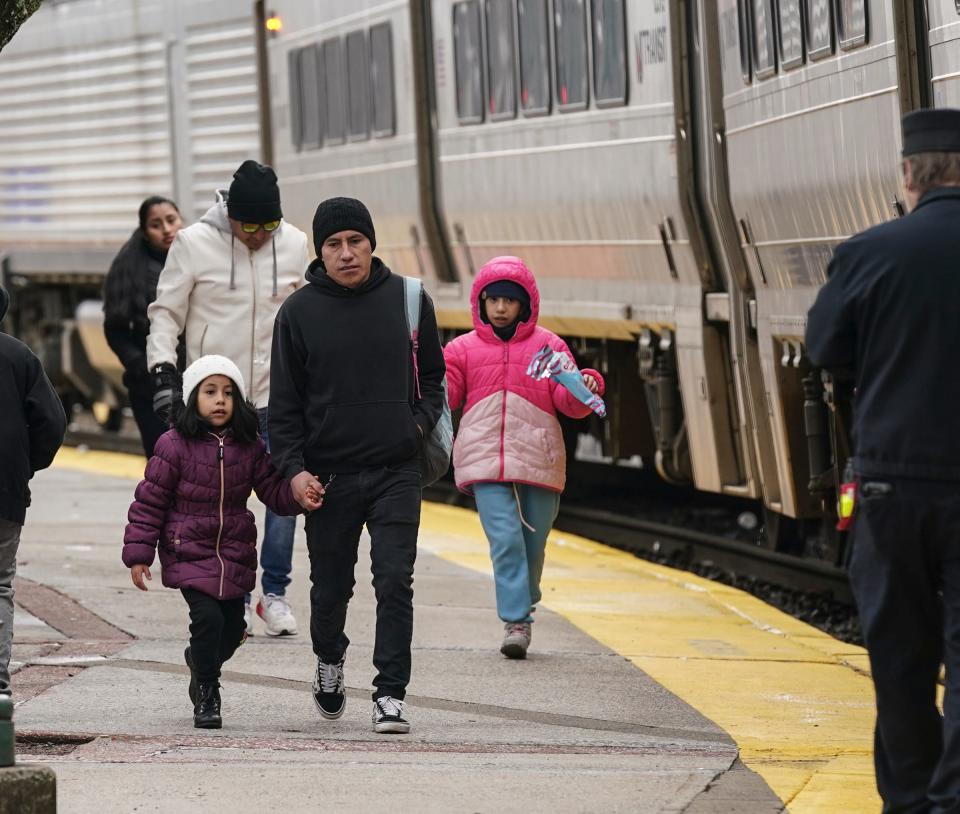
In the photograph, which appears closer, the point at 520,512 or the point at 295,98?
the point at 520,512

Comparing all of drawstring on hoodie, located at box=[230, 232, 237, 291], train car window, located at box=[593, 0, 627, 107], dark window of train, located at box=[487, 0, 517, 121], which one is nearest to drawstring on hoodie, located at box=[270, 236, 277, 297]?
drawstring on hoodie, located at box=[230, 232, 237, 291]

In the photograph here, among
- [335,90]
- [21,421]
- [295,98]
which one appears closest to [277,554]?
[21,421]

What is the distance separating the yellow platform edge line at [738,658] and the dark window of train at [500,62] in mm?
2693

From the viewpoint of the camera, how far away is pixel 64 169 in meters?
23.0

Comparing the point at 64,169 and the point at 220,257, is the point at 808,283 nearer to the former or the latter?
the point at 220,257

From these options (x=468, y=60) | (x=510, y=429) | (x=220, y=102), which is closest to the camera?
(x=510, y=429)

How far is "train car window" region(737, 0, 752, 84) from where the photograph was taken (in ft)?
36.5

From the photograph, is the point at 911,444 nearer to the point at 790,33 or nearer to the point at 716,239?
the point at 790,33

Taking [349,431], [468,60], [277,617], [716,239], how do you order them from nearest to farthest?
[349,431]
[277,617]
[716,239]
[468,60]

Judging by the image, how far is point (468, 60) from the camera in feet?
50.0

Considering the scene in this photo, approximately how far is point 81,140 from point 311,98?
5.08 meters

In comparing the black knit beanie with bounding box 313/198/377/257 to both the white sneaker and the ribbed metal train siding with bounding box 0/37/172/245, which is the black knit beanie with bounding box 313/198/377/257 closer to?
the white sneaker

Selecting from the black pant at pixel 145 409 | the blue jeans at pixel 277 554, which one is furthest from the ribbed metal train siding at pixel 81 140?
the blue jeans at pixel 277 554

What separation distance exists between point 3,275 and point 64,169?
177cm
